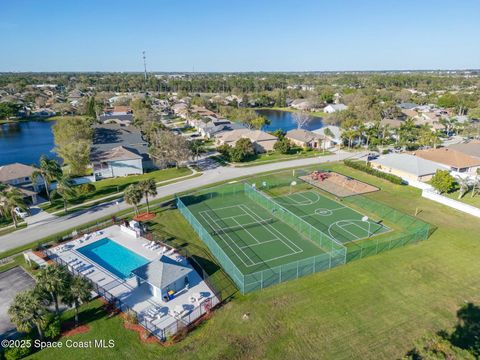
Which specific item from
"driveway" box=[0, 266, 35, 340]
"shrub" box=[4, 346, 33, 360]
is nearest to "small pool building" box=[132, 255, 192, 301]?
"shrub" box=[4, 346, 33, 360]

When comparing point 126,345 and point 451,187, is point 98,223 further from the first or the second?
point 451,187

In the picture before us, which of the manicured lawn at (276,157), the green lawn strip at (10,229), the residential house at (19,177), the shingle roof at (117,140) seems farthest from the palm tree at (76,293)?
the manicured lawn at (276,157)

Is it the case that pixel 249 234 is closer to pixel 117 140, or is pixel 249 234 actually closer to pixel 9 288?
pixel 9 288

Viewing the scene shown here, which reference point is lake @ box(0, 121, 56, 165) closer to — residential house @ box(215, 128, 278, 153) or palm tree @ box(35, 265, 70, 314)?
residential house @ box(215, 128, 278, 153)

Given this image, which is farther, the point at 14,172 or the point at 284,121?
the point at 284,121

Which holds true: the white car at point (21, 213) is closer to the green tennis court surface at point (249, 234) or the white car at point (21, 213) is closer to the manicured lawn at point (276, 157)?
the green tennis court surface at point (249, 234)

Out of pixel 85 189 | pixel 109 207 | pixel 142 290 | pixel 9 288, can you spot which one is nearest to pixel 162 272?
pixel 142 290
